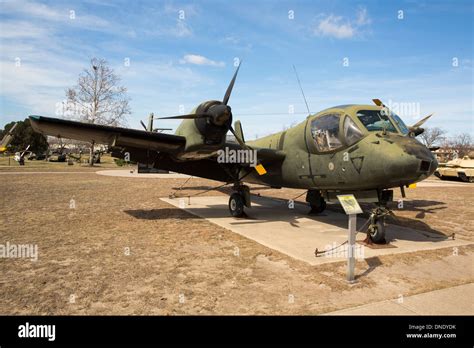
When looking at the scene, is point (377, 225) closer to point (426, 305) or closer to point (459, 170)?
point (426, 305)

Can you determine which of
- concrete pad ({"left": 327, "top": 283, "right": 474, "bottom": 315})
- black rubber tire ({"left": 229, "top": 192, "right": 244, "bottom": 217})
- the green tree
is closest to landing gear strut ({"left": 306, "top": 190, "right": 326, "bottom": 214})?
black rubber tire ({"left": 229, "top": 192, "right": 244, "bottom": 217})

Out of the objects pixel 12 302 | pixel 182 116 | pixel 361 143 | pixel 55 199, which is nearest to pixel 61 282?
pixel 12 302

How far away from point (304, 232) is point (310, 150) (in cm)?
251

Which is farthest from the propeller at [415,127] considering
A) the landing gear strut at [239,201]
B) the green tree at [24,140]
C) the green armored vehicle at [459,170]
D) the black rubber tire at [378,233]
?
the green tree at [24,140]

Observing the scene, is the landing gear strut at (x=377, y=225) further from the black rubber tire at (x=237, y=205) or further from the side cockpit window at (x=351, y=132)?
the black rubber tire at (x=237, y=205)

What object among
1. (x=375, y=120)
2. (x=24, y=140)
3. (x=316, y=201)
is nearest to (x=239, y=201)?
(x=316, y=201)

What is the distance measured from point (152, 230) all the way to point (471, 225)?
1100 cm

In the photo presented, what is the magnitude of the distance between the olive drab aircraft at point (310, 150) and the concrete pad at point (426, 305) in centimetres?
289

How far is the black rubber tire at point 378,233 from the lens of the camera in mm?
8594

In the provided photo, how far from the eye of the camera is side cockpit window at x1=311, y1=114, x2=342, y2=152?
9227mm

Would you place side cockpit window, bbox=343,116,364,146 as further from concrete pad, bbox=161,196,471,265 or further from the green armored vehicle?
the green armored vehicle

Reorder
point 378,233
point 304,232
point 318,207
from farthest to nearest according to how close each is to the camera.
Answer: point 318,207 → point 304,232 → point 378,233

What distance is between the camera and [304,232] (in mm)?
10203
